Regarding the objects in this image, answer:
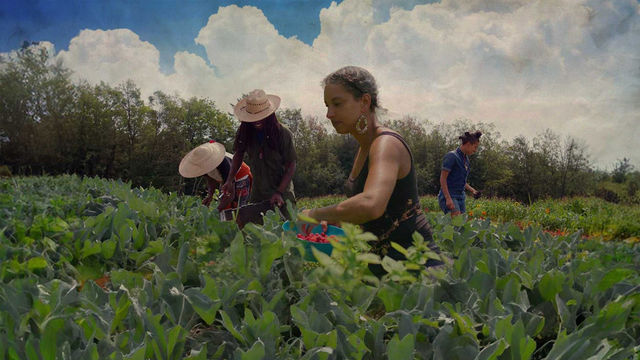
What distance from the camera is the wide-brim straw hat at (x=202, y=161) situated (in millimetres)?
4980

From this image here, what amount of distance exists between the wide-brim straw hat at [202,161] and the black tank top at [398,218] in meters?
3.11

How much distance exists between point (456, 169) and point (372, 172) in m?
5.14

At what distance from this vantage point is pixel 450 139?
111 ft

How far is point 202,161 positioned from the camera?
502cm

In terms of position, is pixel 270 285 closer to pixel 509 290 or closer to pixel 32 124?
pixel 509 290

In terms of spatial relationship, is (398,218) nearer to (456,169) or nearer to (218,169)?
(218,169)

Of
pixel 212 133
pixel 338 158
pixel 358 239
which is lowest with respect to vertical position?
pixel 358 239

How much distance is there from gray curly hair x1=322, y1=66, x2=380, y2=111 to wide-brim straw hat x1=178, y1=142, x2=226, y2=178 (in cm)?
325

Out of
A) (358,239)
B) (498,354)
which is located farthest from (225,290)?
(498,354)

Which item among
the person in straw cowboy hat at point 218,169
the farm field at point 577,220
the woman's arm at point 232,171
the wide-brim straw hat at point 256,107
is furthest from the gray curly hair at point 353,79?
the farm field at point 577,220

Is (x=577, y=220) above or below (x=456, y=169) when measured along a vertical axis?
below

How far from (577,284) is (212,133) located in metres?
30.5

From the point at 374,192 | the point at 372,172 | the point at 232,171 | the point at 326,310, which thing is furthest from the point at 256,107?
the point at 326,310

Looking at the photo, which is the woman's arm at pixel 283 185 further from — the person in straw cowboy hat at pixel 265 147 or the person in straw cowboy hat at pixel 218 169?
the person in straw cowboy hat at pixel 218 169
